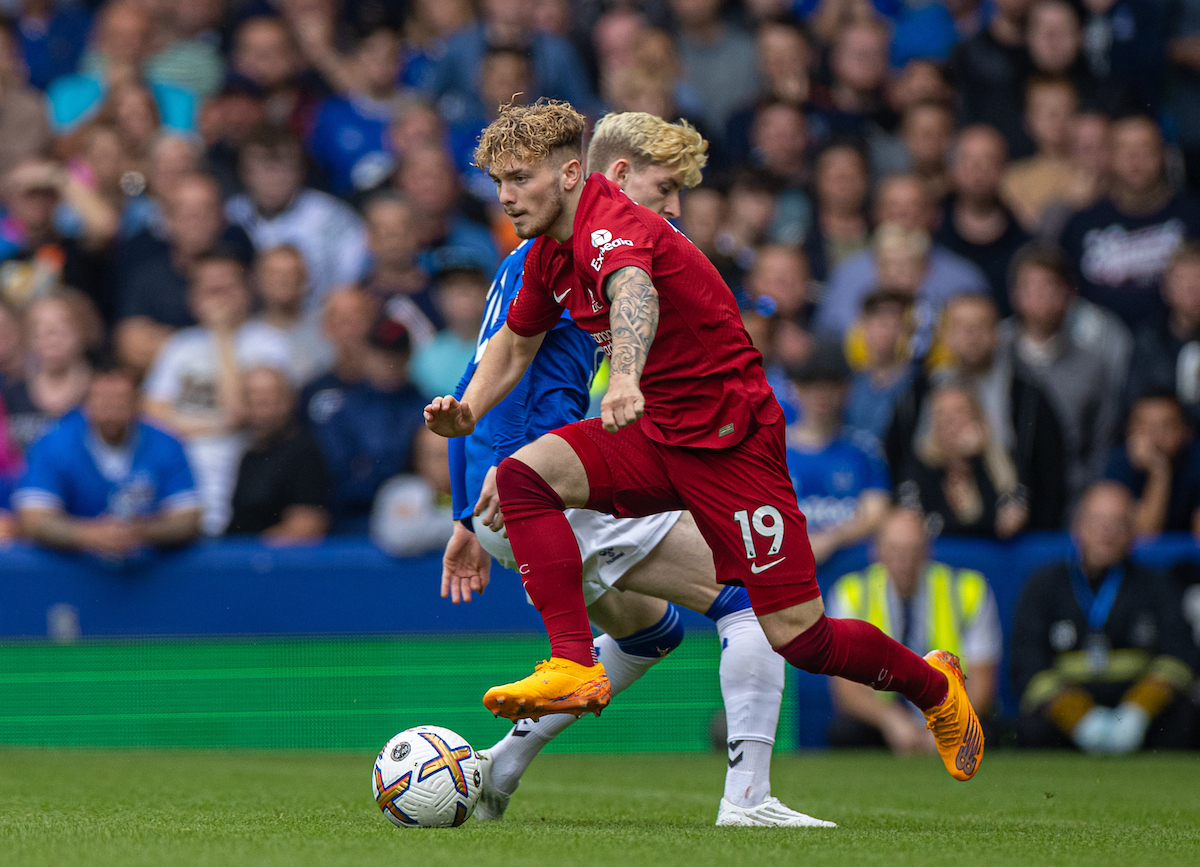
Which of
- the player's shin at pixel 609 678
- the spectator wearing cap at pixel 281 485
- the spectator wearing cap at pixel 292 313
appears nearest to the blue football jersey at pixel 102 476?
the spectator wearing cap at pixel 281 485

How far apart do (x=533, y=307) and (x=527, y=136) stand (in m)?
0.61

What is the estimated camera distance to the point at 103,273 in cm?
1172

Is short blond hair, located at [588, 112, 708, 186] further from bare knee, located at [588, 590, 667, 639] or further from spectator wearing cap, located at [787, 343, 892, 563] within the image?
spectator wearing cap, located at [787, 343, 892, 563]

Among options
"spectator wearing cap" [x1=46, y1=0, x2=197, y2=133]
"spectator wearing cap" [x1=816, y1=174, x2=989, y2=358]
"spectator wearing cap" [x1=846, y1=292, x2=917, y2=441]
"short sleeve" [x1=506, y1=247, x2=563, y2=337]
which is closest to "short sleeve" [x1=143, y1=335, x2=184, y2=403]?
"spectator wearing cap" [x1=46, y1=0, x2=197, y2=133]

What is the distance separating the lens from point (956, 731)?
511 centimetres

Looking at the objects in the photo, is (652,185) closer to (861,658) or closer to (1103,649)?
(861,658)

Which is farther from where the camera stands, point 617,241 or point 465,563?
point 465,563

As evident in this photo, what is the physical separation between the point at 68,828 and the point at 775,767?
4129 mm

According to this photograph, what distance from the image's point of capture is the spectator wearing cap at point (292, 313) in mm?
10719

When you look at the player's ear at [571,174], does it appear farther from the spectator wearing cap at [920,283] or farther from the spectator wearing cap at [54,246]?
the spectator wearing cap at [54,246]

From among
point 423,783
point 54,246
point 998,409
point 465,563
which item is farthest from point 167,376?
point 423,783

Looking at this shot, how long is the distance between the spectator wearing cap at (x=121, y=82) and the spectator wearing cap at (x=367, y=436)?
388cm

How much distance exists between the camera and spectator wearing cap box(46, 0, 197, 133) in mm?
12836

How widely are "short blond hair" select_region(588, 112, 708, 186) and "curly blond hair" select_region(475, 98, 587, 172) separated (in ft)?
2.38
